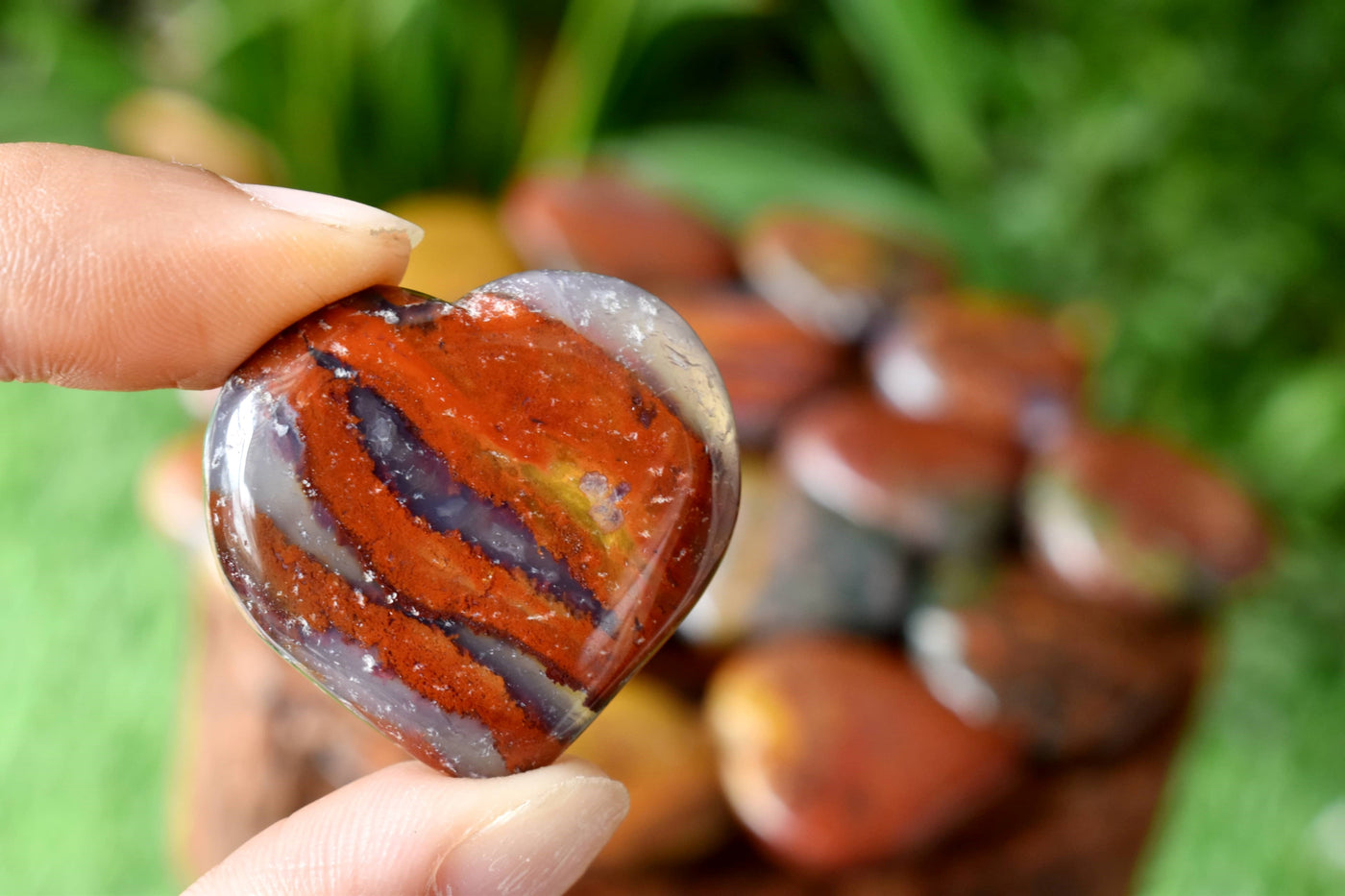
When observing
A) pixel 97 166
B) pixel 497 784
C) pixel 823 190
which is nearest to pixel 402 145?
pixel 823 190

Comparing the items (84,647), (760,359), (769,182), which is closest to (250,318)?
(760,359)

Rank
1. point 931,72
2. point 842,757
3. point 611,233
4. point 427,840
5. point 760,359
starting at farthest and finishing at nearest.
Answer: point 931,72 < point 611,233 < point 760,359 < point 842,757 < point 427,840

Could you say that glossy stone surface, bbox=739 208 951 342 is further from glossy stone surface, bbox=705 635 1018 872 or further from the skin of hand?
the skin of hand

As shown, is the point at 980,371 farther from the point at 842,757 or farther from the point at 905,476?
the point at 842,757

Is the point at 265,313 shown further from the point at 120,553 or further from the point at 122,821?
the point at 120,553

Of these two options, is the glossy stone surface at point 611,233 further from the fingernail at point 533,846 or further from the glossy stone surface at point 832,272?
the fingernail at point 533,846

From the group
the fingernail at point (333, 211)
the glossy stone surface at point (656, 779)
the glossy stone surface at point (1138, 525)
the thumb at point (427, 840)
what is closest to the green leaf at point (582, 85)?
the glossy stone surface at point (1138, 525)

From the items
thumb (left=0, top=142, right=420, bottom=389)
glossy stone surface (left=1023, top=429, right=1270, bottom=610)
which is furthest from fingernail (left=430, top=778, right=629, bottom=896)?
glossy stone surface (left=1023, top=429, right=1270, bottom=610)
